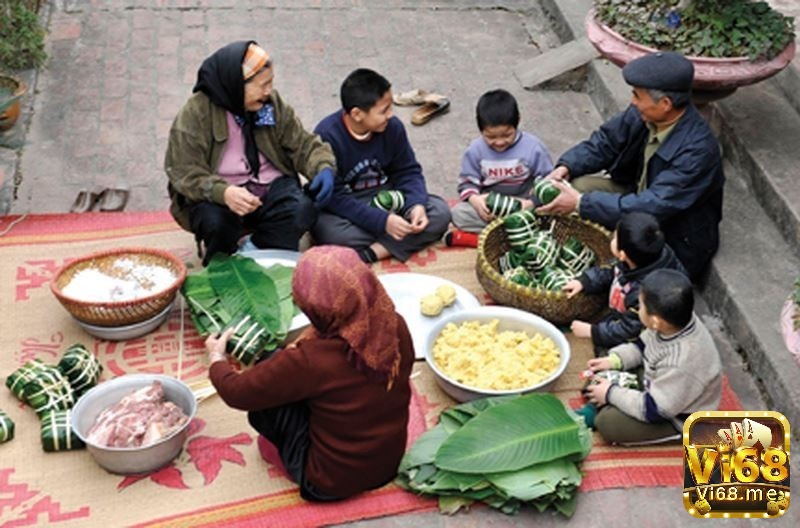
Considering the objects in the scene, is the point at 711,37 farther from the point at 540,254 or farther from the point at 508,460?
the point at 508,460

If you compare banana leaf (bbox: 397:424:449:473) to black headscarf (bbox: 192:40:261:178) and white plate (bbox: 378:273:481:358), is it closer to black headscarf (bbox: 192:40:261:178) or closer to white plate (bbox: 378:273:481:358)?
white plate (bbox: 378:273:481:358)

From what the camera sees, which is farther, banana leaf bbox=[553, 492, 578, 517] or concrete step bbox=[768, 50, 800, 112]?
concrete step bbox=[768, 50, 800, 112]

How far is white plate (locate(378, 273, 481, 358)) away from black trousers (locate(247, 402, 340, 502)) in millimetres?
948

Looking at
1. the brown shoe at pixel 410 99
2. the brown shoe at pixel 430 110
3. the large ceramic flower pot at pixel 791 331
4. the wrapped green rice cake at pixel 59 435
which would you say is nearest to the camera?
the large ceramic flower pot at pixel 791 331

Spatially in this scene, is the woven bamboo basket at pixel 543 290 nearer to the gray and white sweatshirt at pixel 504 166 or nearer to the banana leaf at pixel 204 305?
the gray and white sweatshirt at pixel 504 166

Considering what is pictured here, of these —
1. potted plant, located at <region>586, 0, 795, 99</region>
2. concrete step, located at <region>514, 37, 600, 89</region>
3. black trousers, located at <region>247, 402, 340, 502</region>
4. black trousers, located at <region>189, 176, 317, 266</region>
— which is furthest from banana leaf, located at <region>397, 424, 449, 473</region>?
concrete step, located at <region>514, 37, 600, 89</region>

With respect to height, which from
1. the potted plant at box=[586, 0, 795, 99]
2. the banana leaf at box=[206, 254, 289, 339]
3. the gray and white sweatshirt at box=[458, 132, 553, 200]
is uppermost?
the potted plant at box=[586, 0, 795, 99]

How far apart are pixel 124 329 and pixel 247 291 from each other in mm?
524

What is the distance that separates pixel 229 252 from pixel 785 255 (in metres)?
2.52

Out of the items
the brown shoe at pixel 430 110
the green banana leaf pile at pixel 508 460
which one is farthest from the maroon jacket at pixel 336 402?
the brown shoe at pixel 430 110

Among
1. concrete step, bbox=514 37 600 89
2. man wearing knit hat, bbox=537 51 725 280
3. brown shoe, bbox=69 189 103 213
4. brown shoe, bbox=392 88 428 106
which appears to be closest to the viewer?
man wearing knit hat, bbox=537 51 725 280

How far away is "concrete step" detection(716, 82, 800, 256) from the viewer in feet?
15.9

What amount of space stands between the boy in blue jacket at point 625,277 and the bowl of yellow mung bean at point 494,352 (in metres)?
0.17

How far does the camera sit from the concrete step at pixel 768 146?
4.85 meters
